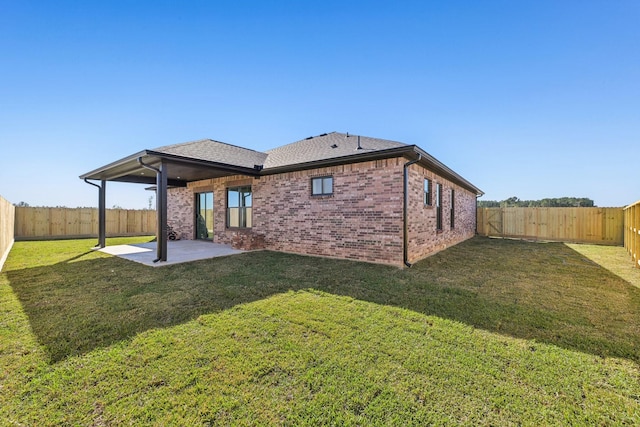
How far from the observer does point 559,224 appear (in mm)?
13438

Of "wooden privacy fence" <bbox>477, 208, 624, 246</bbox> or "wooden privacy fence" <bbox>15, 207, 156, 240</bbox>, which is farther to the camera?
"wooden privacy fence" <bbox>15, 207, 156, 240</bbox>

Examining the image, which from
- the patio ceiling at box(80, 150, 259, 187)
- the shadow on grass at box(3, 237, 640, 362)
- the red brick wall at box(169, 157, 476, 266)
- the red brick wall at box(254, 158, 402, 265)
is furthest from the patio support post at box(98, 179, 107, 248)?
the red brick wall at box(254, 158, 402, 265)

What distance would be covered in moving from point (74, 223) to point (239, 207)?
455 inches

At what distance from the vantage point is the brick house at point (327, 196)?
6.79 metres

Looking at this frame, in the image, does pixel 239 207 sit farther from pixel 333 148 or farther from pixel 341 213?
pixel 341 213

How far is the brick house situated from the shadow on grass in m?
0.91

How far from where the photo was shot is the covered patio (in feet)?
22.8

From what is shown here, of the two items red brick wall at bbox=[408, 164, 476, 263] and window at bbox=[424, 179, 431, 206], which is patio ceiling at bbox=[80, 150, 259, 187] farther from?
window at bbox=[424, 179, 431, 206]

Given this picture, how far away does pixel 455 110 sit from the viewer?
10.9 meters

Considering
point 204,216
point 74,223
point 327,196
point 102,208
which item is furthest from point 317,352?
point 74,223

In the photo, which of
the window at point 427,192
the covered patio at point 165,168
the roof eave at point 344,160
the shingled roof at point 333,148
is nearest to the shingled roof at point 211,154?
the covered patio at point 165,168

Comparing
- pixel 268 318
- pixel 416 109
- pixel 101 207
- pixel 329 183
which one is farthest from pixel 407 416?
pixel 101 207

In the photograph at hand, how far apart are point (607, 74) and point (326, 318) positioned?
1196cm

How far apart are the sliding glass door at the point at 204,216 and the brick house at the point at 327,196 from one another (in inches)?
3.8
